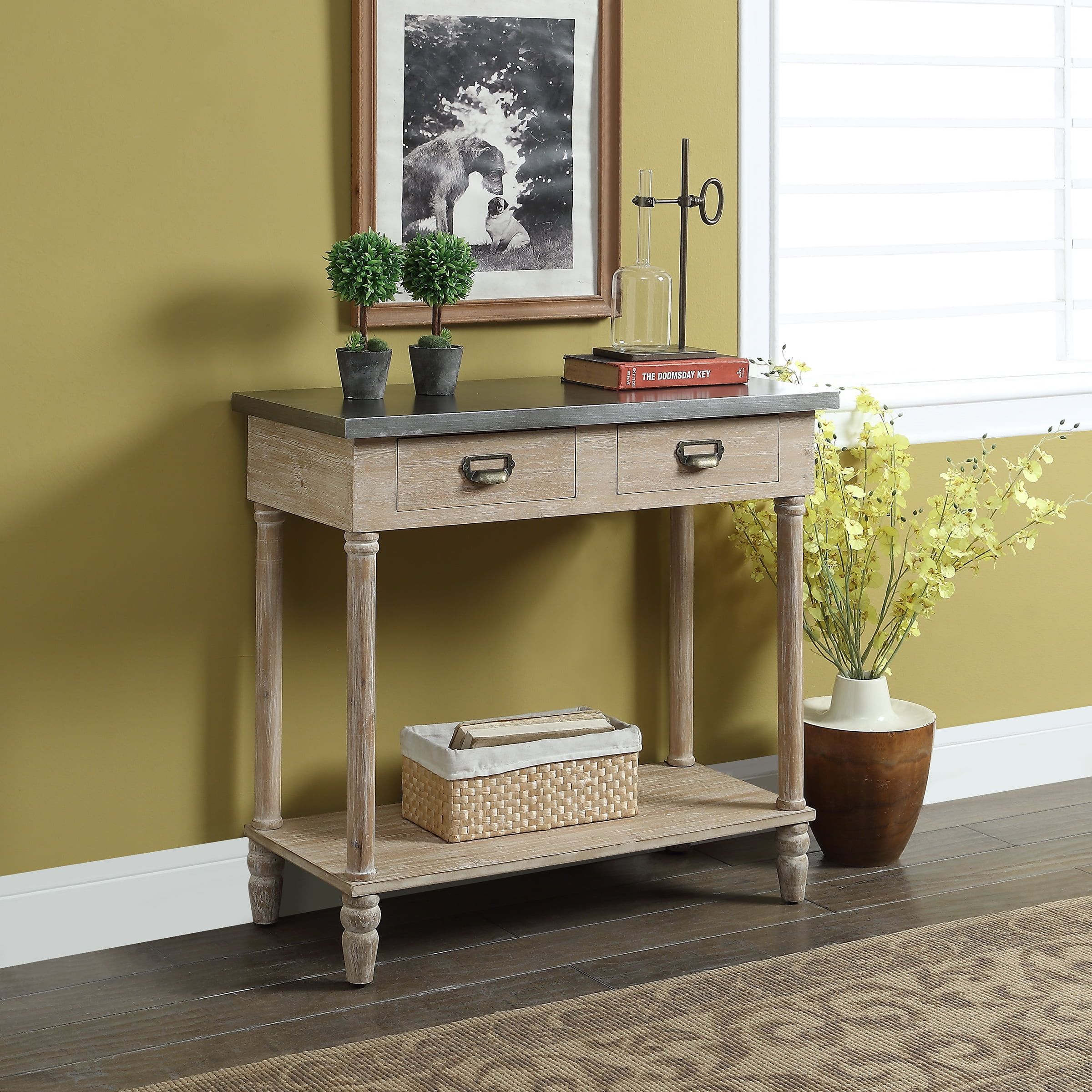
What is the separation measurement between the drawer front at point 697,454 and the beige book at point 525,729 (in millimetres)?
508

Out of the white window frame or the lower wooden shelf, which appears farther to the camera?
the white window frame

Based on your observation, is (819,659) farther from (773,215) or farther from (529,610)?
(773,215)

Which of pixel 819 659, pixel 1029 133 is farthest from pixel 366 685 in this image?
pixel 1029 133

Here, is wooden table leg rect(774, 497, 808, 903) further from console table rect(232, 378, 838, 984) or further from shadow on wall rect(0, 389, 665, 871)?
shadow on wall rect(0, 389, 665, 871)

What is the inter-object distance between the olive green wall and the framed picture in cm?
6

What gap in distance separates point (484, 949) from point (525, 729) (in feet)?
1.37

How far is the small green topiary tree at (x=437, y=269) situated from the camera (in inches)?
113

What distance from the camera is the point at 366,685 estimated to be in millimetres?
2727

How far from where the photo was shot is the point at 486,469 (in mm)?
2723

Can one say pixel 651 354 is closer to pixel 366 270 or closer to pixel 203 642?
pixel 366 270

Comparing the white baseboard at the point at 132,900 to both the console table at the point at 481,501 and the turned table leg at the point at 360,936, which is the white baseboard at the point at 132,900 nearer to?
the console table at the point at 481,501

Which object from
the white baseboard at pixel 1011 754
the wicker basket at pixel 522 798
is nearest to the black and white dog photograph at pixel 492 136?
the wicker basket at pixel 522 798

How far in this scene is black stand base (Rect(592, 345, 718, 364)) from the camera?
2.98m

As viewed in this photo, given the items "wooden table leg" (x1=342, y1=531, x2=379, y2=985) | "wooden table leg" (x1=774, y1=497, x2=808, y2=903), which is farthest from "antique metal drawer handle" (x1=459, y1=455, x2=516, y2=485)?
"wooden table leg" (x1=774, y1=497, x2=808, y2=903)
